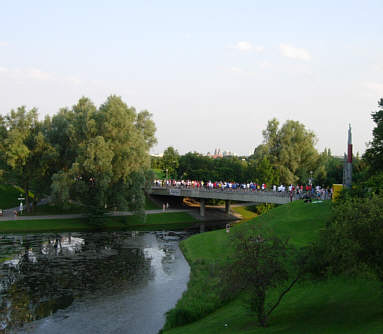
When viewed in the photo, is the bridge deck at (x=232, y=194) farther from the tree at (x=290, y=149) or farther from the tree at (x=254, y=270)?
the tree at (x=254, y=270)

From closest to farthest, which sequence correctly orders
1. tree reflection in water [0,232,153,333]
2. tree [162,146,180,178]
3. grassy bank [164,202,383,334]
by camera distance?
grassy bank [164,202,383,334]
tree reflection in water [0,232,153,333]
tree [162,146,180,178]

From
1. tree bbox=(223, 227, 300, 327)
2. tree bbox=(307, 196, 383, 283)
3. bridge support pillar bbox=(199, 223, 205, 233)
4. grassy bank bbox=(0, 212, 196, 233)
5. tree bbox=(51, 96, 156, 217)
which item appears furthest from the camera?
bridge support pillar bbox=(199, 223, 205, 233)

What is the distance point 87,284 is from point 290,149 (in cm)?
7593

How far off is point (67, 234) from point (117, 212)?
17226mm

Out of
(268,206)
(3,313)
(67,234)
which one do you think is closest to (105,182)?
(67,234)

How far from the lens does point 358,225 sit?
66.1 ft

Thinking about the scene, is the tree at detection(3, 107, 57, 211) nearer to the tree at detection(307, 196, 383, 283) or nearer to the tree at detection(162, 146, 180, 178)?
the tree at detection(162, 146, 180, 178)

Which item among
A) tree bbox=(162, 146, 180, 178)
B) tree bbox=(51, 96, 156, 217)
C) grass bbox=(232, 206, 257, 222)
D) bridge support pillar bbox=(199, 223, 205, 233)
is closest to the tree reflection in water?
tree bbox=(51, 96, 156, 217)

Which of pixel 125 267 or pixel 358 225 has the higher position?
pixel 358 225

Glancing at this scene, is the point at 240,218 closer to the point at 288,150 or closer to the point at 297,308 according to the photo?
the point at 288,150

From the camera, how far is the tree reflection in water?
3294 cm

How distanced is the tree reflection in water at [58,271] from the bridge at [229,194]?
22307mm

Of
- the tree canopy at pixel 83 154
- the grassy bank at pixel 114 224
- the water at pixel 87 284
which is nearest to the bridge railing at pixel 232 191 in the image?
the grassy bank at pixel 114 224

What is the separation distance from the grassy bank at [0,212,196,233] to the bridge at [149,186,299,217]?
496cm
